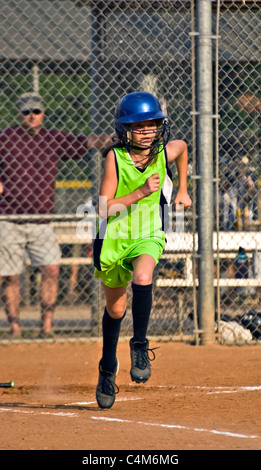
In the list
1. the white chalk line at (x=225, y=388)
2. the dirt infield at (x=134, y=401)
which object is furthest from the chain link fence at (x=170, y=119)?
the white chalk line at (x=225, y=388)

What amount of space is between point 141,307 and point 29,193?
10.9 feet

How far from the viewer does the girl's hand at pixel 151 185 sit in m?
4.36

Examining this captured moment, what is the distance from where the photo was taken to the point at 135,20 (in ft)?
25.7

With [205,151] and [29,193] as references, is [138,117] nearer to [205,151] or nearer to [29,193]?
[205,151]

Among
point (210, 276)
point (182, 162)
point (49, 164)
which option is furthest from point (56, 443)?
point (49, 164)

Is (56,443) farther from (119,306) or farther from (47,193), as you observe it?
(47,193)

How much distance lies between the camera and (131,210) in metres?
4.66

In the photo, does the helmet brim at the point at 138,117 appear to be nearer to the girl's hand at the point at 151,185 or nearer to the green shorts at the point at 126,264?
the girl's hand at the point at 151,185

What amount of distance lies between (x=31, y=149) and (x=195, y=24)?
1890 mm

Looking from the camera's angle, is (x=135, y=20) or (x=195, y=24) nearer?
(x=195, y=24)

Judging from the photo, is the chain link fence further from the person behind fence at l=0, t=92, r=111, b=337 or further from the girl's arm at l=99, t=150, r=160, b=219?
the girl's arm at l=99, t=150, r=160, b=219

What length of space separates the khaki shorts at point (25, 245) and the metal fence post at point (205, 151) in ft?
4.78

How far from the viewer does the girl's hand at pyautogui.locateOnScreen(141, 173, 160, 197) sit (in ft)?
14.3

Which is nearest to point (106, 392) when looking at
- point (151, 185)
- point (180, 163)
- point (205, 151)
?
point (151, 185)
